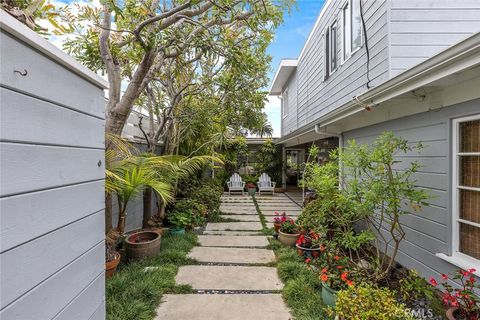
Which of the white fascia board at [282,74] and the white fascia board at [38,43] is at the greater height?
the white fascia board at [282,74]

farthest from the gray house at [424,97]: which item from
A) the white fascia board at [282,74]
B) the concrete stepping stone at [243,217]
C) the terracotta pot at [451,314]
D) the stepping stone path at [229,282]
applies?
the white fascia board at [282,74]

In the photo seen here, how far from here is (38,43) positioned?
0.89 meters

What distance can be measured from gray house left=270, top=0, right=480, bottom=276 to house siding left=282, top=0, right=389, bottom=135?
0.07 ft

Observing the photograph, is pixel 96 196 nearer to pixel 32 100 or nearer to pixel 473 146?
pixel 32 100

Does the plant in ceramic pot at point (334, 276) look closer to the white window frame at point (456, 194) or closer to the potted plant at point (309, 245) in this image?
the potted plant at point (309, 245)

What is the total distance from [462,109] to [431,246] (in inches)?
56.1

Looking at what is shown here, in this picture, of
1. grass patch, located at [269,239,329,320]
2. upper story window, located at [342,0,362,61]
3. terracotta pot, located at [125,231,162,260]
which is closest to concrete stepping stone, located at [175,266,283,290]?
grass patch, located at [269,239,329,320]

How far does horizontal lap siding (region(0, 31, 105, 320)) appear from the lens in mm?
790

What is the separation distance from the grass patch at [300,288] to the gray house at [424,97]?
47.6 inches

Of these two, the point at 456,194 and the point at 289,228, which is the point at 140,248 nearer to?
the point at 289,228

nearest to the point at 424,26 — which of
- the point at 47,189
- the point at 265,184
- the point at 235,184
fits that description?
the point at 47,189

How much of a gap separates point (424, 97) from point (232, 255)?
3232 millimetres

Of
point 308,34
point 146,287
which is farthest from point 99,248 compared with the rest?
point 308,34

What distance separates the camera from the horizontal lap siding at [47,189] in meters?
0.79
